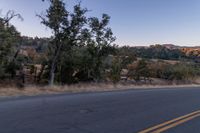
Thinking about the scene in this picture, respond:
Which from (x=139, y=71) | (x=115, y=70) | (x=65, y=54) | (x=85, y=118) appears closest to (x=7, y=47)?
(x=65, y=54)

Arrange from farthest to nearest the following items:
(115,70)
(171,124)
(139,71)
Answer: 1. (139,71)
2. (115,70)
3. (171,124)

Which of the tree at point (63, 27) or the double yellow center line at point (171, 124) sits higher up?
the tree at point (63, 27)

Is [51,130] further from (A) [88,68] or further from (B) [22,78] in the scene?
(A) [88,68]

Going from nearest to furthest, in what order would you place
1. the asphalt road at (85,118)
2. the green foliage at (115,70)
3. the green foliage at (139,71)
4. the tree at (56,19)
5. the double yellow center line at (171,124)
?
the asphalt road at (85,118)
the double yellow center line at (171,124)
the tree at (56,19)
the green foliage at (115,70)
the green foliage at (139,71)

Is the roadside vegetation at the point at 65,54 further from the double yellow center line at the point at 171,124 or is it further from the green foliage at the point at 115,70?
the double yellow center line at the point at 171,124

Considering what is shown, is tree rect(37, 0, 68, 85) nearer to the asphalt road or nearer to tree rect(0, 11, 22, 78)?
tree rect(0, 11, 22, 78)

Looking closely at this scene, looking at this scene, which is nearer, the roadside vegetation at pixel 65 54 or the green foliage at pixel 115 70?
the roadside vegetation at pixel 65 54

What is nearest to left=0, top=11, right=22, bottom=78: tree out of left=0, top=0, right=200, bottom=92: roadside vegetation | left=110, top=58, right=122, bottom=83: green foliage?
left=0, top=0, right=200, bottom=92: roadside vegetation

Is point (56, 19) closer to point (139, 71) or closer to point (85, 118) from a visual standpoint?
point (85, 118)

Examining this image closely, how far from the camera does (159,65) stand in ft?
172

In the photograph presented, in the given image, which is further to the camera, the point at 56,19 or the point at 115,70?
the point at 115,70

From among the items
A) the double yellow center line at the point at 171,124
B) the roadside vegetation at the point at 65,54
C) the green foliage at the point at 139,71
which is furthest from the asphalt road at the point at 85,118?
the green foliage at the point at 139,71

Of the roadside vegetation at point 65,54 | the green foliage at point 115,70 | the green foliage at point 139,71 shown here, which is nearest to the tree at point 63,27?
the roadside vegetation at point 65,54

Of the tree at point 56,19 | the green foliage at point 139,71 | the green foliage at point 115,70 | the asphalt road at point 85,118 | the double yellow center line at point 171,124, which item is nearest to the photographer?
the asphalt road at point 85,118
